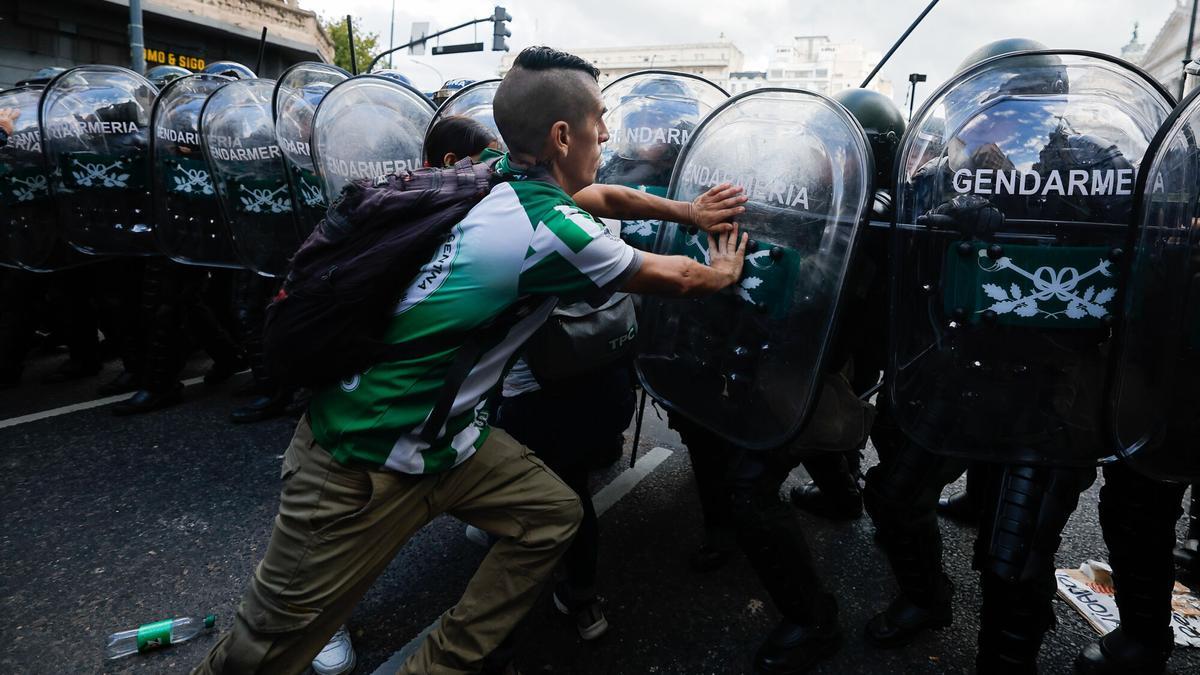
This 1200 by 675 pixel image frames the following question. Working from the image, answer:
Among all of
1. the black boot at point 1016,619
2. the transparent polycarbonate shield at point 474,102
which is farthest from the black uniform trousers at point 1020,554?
the transparent polycarbonate shield at point 474,102

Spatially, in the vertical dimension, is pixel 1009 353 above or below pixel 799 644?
above

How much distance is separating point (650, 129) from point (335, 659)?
2180 millimetres

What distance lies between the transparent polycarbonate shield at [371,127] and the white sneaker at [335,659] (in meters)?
2.05

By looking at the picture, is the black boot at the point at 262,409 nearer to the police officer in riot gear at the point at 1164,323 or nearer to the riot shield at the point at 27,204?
the riot shield at the point at 27,204

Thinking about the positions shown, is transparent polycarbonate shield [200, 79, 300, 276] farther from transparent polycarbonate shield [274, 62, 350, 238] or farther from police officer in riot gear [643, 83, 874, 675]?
police officer in riot gear [643, 83, 874, 675]

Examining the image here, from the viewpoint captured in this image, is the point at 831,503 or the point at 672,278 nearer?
the point at 672,278

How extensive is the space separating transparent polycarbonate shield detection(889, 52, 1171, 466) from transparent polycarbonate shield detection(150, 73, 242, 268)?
3.74 metres

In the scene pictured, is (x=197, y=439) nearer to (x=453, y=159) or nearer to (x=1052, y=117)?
(x=453, y=159)

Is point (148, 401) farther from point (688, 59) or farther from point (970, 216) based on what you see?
point (688, 59)

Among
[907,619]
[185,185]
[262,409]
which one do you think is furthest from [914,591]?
[185,185]

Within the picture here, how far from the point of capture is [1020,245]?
164 centimetres

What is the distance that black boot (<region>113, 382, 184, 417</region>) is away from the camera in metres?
4.30

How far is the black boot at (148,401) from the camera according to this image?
14.1 feet

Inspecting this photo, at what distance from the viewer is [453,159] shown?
266cm
